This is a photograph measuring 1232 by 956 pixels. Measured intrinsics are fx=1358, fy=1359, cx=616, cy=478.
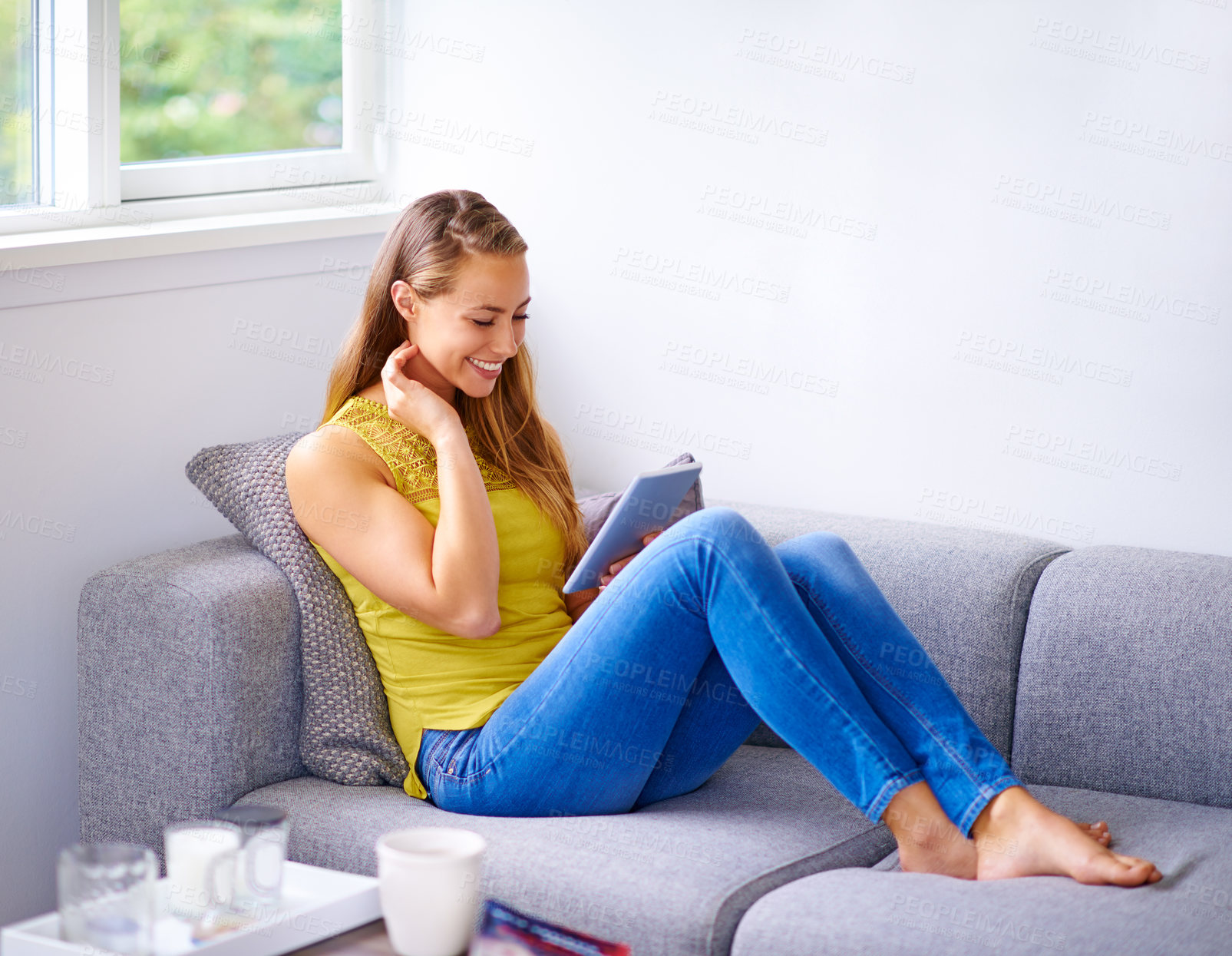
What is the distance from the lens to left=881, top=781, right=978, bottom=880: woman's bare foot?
62.2 inches

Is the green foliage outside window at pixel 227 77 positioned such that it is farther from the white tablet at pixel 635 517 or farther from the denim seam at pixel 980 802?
the denim seam at pixel 980 802

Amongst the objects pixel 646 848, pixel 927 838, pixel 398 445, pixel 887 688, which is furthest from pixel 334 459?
pixel 927 838

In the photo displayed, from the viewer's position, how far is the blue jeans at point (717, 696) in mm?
1573

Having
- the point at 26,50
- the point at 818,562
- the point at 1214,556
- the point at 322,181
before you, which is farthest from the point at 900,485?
the point at 26,50

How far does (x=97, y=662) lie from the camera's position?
1.90 m

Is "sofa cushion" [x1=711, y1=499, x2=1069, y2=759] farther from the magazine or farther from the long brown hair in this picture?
the magazine

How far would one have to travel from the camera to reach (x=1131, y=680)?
1899 millimetres

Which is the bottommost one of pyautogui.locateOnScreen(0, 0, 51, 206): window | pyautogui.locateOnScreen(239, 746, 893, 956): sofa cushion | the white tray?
pyautogui.locateOnScreen(239, 746, 893, 956): sofa cushion

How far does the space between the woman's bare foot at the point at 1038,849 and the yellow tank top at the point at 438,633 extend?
25.3 inches

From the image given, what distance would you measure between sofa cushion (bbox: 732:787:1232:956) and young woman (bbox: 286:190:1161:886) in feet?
0.16

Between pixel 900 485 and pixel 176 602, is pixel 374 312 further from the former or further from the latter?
pixel 900 485

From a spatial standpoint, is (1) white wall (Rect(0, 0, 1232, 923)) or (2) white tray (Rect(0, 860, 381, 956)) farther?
(1) white wall (Rect(0, 0, 1232, 923))

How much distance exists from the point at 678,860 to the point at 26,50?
154cm

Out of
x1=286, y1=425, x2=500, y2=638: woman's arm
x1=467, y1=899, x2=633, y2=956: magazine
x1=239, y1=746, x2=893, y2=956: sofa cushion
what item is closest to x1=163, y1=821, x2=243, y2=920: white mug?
x1=467, y1=899, x2=633, y2=956: magazine
